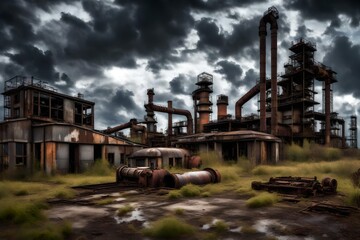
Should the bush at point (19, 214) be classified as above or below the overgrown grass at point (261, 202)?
above

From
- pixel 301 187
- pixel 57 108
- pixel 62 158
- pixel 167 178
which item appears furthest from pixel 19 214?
pixel 57 108

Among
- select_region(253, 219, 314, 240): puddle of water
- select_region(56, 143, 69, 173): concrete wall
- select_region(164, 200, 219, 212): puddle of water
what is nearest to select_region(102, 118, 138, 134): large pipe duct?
select_region(56, 143, 69, 173): concrete wall

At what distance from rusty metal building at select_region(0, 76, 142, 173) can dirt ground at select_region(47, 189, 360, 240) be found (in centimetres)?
1086

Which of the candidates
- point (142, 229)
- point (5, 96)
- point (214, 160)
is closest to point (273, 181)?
point (142, 229)

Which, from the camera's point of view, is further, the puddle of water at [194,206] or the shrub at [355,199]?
the shrub at [355,199]

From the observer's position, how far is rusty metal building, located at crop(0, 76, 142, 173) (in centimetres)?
2003

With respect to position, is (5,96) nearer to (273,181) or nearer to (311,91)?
(273,181)

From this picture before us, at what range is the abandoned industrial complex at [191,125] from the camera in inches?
808

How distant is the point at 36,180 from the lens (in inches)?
731

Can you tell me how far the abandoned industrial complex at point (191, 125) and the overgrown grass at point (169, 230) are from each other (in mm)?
16096

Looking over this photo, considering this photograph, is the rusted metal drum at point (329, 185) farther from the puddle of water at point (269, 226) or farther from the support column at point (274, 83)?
the support column at point (274, 83)

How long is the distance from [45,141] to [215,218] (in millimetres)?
16475

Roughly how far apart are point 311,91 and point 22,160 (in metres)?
36.3

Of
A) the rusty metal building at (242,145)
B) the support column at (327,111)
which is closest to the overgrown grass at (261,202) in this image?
the rusty metal building at (242,145)
